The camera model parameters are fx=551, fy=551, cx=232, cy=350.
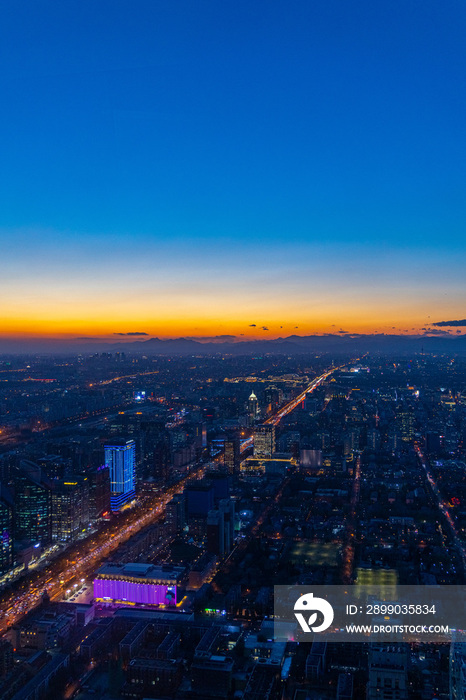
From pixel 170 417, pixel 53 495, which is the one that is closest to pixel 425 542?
pixel 53 495

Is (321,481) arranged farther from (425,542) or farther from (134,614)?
(134,614)

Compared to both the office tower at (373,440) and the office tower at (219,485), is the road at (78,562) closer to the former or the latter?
the office tower at (219,485)

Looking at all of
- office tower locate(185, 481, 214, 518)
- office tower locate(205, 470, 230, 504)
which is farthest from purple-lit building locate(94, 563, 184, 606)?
office tower locate(205, 470, 230, 504)

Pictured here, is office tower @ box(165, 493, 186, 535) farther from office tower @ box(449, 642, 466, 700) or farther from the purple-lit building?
office tower @ box(449, 642, 466, 700)

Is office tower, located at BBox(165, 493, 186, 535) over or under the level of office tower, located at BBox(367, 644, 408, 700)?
under

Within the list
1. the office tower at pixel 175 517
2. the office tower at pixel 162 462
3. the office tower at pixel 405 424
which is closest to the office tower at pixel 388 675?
the office tower at pixel 175 517
